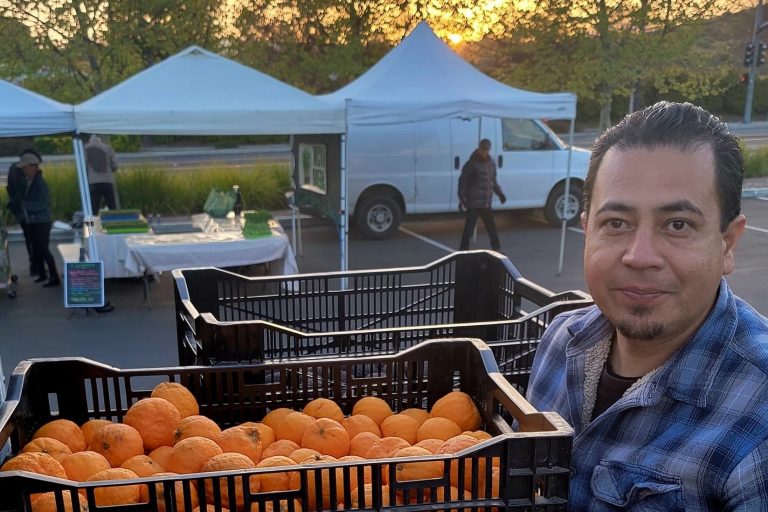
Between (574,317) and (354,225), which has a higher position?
(574,317)

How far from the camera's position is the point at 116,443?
170cm

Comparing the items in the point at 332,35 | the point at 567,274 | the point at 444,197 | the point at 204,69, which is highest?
the point at 332,35

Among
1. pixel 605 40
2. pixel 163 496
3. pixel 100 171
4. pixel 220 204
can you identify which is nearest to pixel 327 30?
pixel 605 40

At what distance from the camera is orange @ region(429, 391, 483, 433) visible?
6.10 feet

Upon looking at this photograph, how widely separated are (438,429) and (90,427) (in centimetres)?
95

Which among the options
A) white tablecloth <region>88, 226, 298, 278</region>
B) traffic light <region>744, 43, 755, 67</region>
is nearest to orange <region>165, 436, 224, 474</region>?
white tablecloth <region>88, 226, 298, 278</region>

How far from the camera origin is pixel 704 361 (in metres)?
1.38

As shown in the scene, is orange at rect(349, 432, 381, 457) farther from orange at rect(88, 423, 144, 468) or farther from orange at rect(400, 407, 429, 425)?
orange at rect(88, 423, 144, 468)

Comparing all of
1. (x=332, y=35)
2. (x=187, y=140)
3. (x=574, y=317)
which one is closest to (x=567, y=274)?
(x=574, y=317)

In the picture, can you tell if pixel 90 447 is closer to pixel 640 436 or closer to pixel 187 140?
pixel 640 436

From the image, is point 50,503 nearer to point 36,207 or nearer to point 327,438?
point 327,438

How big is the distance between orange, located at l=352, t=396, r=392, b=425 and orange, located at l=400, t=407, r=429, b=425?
0.05 metres

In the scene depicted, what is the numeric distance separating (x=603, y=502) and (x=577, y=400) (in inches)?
10.6

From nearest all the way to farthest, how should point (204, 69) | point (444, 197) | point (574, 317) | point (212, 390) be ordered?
point (574, 317) → point (212, 390) → point (204, 69) → point (444, 197)
